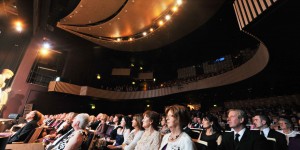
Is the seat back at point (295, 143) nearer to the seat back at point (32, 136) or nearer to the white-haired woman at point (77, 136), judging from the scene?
the white-haired woman at point (77, 136)

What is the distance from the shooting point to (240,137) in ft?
6.44

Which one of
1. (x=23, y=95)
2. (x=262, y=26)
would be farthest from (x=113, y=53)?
(x=262, y=26)

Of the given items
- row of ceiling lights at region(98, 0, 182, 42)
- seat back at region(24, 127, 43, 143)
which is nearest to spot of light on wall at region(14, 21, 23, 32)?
seat back at region(24, 127, 43, 143)

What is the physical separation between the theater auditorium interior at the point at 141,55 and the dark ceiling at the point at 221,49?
Result: 0.12 feet

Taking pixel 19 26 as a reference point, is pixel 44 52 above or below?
above

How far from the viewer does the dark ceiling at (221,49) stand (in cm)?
343

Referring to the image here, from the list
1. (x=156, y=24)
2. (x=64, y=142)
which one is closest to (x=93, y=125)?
(x=64, y=142)

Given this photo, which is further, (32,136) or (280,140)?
(32,136)

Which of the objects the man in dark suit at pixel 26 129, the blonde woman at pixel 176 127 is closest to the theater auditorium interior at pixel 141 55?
the blonde woman at pixel 176 127

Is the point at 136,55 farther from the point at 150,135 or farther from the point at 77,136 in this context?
the point at 77,136

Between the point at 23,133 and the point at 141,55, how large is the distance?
13.1 meters

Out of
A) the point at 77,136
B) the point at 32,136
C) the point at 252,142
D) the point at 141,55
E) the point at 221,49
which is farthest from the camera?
the point at 141,55

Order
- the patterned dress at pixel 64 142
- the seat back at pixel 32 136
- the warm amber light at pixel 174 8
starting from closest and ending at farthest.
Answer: the patterned dress at pixel 64 142
the seat back at pixel 32 136
the warm amber light at pixel 174 8

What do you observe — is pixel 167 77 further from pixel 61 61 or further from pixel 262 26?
pixel 262 26
